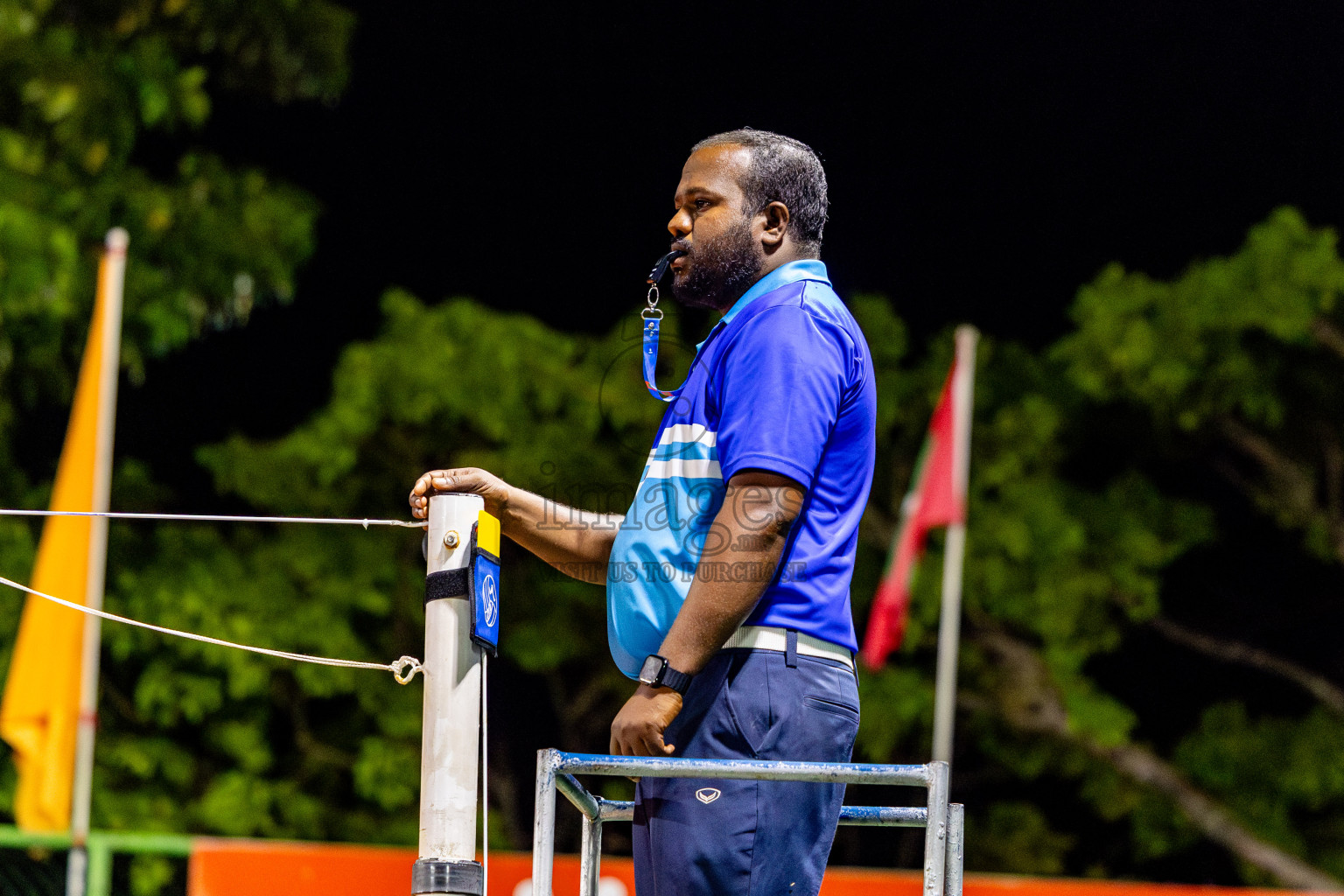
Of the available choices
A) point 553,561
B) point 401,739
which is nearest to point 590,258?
point 401,739

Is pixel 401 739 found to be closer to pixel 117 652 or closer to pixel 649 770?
pixel 117 652

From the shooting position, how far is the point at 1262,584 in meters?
12.9

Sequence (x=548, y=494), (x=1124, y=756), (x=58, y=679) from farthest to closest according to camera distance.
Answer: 1. (x=1124, y=756)
2. (x=548, y=494)
3. (x=58, y=679)

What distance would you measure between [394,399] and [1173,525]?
5.69m

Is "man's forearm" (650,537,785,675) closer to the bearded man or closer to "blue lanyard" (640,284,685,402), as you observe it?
the bearded man

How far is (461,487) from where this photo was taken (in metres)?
2.37

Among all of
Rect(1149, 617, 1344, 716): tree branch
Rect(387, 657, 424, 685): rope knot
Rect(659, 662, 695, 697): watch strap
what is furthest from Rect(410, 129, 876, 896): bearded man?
Rect(1149, 617, 1344, 716): tree branch

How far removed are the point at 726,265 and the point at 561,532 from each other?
1.73 ft

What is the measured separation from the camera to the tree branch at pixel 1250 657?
1113cm

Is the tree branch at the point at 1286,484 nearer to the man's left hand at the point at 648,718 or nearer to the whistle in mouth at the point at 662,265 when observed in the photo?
the whistle in mouth at the point at 662,265

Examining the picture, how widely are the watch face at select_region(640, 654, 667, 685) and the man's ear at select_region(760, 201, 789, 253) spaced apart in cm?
68

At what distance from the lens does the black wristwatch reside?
6.94 feet

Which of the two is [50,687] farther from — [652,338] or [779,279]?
[779,279]

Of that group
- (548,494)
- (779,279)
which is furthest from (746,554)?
(548,494)
